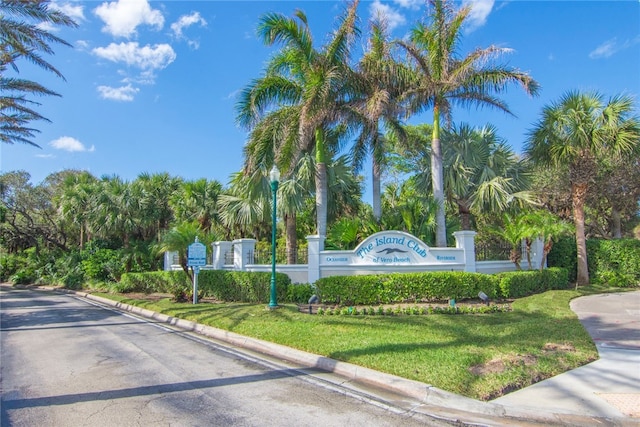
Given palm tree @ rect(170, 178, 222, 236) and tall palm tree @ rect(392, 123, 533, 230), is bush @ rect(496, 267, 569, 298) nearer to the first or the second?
tall palm tree @ rect(392, 123, 533, 230)

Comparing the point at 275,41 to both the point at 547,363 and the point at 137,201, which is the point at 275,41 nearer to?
the point at 547,363

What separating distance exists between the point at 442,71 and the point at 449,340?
1045cm

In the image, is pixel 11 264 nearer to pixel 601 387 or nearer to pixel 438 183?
pixel 438 183

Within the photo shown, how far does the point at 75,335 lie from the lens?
371 inches

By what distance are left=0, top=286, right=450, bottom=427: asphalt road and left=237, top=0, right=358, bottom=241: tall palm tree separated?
25.2 feet

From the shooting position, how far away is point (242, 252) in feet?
49.1

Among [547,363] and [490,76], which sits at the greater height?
[490,76]

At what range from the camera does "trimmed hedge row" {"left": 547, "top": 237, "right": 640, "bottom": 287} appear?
626 inches

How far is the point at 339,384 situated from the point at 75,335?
7.16m

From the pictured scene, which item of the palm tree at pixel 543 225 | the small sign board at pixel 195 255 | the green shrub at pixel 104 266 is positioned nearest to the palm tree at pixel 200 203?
the green shrub at pixel 104 266

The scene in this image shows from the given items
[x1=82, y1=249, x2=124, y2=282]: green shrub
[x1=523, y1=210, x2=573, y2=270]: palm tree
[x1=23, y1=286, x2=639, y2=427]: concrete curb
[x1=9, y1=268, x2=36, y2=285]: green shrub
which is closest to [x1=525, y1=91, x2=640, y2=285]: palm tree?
[x1=523, y1=210, x2=573, y2=270]: palm tree

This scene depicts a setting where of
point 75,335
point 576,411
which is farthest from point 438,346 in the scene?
point 75,335

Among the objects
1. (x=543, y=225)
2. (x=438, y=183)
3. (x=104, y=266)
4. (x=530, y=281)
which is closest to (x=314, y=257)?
(x=438, y=183)

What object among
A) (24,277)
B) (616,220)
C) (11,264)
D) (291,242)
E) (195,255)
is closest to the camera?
(195,255)
